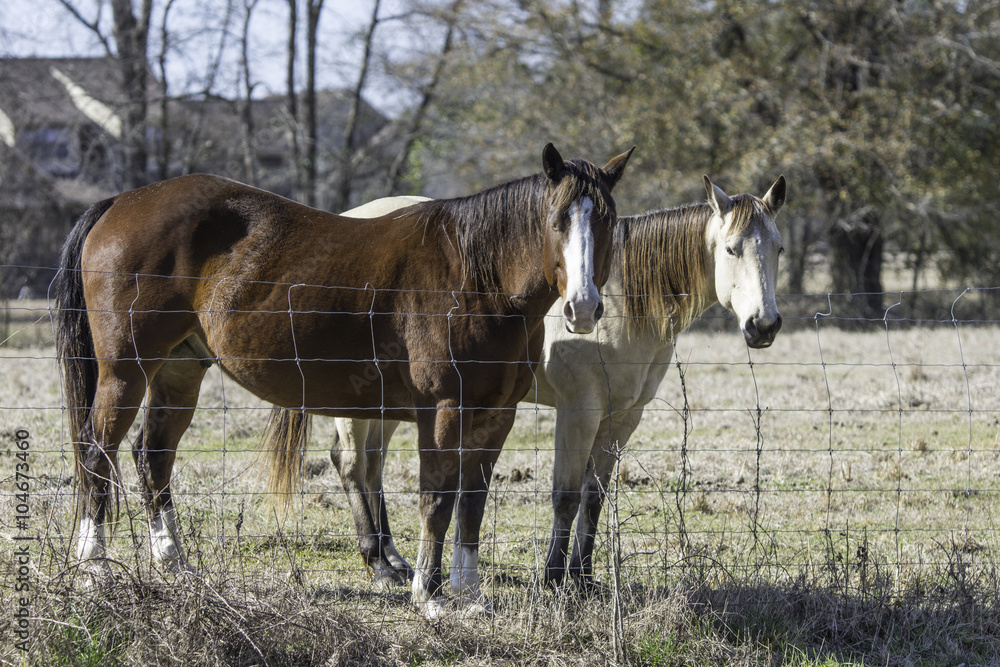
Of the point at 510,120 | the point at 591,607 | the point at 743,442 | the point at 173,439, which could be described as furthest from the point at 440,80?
the point at 591,607

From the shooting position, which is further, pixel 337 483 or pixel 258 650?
pixel 337 483

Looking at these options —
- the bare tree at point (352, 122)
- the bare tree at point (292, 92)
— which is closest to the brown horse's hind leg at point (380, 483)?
the bare tree at point (292, 92)

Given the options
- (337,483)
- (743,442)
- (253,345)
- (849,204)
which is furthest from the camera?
(849,204)

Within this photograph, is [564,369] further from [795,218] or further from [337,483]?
[795,218]

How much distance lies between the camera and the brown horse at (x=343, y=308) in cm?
339

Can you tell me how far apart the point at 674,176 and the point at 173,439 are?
512 inches

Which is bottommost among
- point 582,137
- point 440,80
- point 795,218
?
point 795,218

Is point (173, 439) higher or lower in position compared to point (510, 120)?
lower

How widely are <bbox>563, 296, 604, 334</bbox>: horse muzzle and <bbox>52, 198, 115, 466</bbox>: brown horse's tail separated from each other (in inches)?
94.2

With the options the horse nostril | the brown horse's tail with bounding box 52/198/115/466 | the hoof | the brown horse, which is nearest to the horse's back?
the brown horse

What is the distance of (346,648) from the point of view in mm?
2879

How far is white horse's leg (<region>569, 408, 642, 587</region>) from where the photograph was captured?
3.94 metres

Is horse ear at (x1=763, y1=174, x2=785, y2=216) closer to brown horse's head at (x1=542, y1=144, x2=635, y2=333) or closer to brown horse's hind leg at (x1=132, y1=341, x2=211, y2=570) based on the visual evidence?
brown horse's head at (x1=542, y1=144, x2=635, y2=333)

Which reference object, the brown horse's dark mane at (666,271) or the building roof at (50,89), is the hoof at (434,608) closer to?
the brown horse's dark mane at (666,271)
